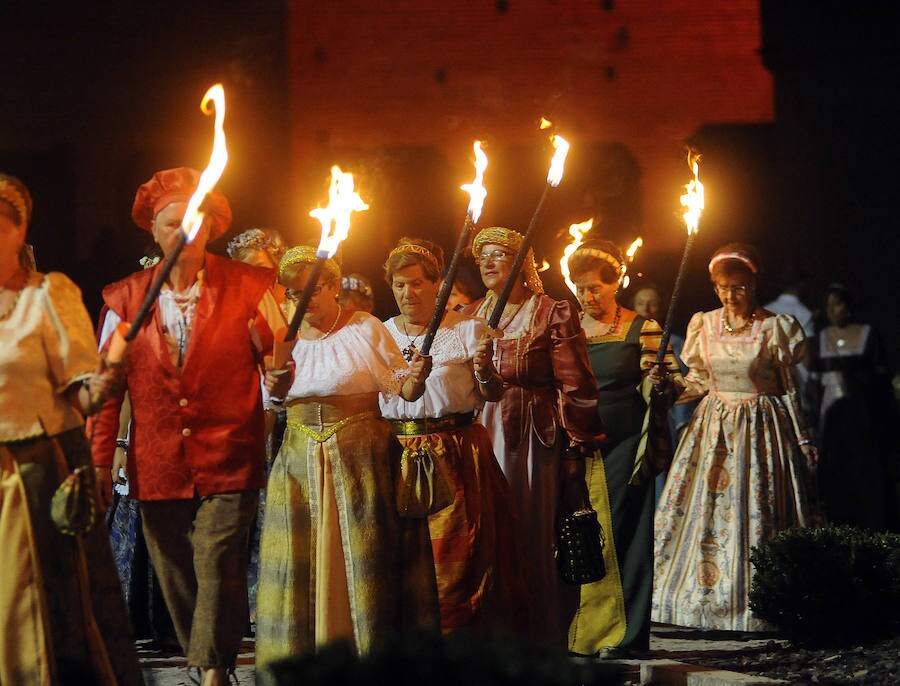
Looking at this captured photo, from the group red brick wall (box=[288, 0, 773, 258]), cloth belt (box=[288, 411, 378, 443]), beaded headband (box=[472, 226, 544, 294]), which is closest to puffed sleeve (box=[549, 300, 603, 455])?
beaded headband (box=[472, 226, 544, 294])

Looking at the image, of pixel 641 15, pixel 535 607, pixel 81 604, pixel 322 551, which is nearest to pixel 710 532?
pixel 535 607

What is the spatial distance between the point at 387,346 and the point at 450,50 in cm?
844

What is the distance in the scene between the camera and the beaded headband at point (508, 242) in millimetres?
8062

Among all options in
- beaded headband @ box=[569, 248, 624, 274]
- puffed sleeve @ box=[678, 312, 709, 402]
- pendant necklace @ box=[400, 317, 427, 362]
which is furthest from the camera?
puffed sleeve @ box=[678, 312, 709, 402]

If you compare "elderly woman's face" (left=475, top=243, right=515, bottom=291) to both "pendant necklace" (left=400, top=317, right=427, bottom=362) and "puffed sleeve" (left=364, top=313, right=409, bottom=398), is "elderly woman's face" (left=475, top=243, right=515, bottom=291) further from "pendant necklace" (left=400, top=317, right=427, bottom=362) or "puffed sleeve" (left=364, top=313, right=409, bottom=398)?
"puffed sleeve" (left=364, top=313, right=409, bottom=398)

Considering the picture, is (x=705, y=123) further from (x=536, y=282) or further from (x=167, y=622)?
(x=167, y=622)

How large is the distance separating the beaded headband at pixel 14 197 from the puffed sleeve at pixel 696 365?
529 centimetres

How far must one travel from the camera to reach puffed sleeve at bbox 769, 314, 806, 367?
9.68 metres

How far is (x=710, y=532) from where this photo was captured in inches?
386

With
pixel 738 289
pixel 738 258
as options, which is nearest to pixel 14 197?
pixel 738 258

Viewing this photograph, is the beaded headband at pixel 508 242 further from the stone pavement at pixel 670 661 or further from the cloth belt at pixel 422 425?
the stone pavement at pixel 670 661

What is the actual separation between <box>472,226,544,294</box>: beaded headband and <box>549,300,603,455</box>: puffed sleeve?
349mm

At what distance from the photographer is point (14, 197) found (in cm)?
573

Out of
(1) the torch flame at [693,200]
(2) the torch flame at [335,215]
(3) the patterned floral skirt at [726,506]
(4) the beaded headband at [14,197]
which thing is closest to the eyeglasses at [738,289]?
(3) the patterned floral skirt at [726,506]
